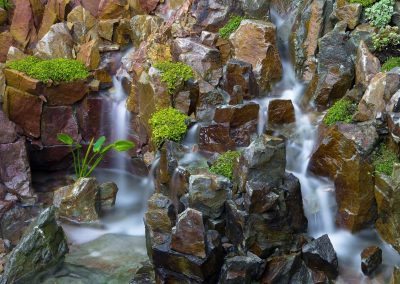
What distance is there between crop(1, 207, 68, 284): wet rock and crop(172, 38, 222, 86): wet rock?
511 cm

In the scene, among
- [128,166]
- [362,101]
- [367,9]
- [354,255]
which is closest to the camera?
[354,255]

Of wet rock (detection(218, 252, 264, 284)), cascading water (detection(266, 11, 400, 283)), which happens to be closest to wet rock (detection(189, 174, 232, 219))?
wet rock (detection(218, 252, 264, 284))

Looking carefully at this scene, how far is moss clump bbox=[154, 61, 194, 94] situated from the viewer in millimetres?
11555

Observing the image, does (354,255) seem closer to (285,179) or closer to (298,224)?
(298,224)

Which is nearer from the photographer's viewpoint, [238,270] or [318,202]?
[238,270]

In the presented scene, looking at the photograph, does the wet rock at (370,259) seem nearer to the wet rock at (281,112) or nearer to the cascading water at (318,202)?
the cascading water at (318,202)

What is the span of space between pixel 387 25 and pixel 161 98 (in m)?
5.49

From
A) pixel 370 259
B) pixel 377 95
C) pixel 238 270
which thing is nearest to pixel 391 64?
pixel 377 95

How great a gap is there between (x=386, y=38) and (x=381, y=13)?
792 mm

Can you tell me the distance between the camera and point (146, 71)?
12.3 metres

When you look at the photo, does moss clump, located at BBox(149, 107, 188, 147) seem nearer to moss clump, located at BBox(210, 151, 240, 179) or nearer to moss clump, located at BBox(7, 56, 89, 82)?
moss clump, located at BBox(210, 151, 240, 179)

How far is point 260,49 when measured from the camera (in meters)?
12.2

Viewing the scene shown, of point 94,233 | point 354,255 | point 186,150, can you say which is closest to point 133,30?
point 186,150

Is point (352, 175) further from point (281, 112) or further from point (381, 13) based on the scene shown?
point (381, 13)
